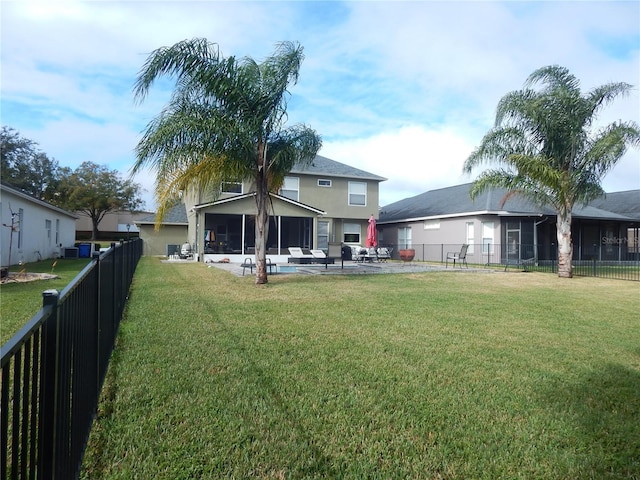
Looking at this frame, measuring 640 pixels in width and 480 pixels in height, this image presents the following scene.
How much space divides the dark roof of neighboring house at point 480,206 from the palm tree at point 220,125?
1113 centimetres

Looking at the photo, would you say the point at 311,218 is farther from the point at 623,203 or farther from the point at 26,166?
the point at 26,166

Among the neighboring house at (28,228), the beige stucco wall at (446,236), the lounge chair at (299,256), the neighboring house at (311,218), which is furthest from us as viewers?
the neighboring house at (311,218)

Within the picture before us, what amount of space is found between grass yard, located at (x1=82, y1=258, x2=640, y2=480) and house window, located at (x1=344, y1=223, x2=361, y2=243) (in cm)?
1958

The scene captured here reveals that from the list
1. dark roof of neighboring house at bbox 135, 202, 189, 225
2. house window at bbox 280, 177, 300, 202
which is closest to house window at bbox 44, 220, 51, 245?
dark roof of neighboring house at bbox 135, 202, 189, 225

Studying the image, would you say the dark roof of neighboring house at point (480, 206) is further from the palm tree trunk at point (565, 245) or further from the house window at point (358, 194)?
the house window at point (358, 194)

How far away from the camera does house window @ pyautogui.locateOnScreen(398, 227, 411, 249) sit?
28578 mm

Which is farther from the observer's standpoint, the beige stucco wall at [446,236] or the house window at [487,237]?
the beige stucco wall at [446,236]

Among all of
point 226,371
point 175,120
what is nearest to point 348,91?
point 175,120

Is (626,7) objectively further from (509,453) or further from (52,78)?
(52,78)

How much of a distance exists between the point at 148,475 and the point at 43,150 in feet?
171

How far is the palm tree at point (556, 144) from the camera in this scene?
14070mm

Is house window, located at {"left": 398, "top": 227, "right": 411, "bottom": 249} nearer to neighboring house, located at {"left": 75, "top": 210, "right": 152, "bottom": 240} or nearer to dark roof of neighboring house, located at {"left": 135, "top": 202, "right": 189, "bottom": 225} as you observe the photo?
dark roof of neighboring house, located at {"left": 135, "top": 202, "right": 189, "bottom": 225}

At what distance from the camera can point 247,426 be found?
3135 millimetres

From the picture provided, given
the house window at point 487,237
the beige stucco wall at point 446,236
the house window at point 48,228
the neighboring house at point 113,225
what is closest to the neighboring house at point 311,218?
the beige stucco wall at point 446,236
